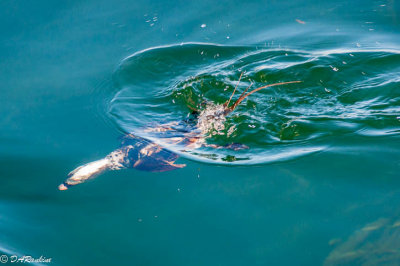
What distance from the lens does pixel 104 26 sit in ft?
22.4

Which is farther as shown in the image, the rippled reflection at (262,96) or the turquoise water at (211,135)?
the rippled reflection at (262,96)

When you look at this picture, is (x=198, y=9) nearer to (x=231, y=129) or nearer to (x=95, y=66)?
(x=95, y=66)

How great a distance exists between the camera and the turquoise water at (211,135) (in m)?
3.64

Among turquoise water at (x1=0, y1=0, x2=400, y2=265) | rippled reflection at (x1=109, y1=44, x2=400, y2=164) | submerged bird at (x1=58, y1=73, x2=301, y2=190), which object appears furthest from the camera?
rippled reflection at (x1=109, y1=44, x2=400, y2=164)

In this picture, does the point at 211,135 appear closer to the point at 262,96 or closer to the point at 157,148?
the point at 157,148

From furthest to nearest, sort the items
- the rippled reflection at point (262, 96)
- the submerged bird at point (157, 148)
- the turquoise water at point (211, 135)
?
the rippled reflection at point (262, 96), the submerged bird at point (157, 148), the turquoise water at point (211, 135)

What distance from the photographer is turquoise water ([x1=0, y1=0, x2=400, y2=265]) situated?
143 inches

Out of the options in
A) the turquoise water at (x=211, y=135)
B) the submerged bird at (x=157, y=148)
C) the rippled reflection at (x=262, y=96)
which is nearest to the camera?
the turquoise water at (x=211, y=135)

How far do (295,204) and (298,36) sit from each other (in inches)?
136

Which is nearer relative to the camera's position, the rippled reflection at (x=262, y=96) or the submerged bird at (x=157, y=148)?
the submerged bird at (x=157, y=148)

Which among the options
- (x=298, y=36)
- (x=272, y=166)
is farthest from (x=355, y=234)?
(x=298, y=36)

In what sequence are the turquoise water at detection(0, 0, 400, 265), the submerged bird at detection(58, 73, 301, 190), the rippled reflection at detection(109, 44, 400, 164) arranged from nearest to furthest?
1. the turquoise water at detection(0, 0, 400, 265)
2. the submerged bird at detection(58, 73, 301, 190)
3. the rippled reflection at detection(109, 44, 400, 164)

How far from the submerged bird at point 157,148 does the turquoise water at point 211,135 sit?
0.35 feet

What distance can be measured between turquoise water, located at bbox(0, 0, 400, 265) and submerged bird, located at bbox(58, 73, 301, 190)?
11cm
